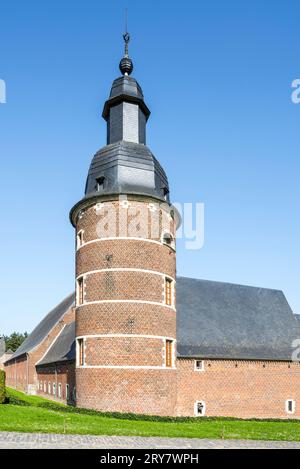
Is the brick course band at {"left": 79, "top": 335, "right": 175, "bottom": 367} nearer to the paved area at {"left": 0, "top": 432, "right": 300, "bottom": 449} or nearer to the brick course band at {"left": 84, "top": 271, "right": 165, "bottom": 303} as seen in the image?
the brick course band at {"left": 84, "top": 271, "right": 165, "bottom": 303}

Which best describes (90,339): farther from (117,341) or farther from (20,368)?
(20,368)

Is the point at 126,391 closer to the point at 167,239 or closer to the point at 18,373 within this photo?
the point at 167,239

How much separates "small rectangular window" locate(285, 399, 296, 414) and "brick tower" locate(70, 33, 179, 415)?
30.9 feet

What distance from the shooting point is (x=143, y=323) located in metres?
20.2

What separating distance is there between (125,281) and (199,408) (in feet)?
29.5

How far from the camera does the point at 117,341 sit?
19.8m

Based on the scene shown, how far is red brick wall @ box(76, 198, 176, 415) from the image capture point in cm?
1961

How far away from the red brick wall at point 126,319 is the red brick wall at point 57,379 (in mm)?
5161

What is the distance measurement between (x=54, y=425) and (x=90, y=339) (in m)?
6.32

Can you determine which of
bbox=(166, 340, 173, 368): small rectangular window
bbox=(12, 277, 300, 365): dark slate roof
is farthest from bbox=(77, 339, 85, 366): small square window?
bbox=(12, 277, 300, 365): dark slate roof

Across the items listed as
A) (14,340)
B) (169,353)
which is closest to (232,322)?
(169,353)

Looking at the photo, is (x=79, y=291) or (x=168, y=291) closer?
(x=168, y=291)
